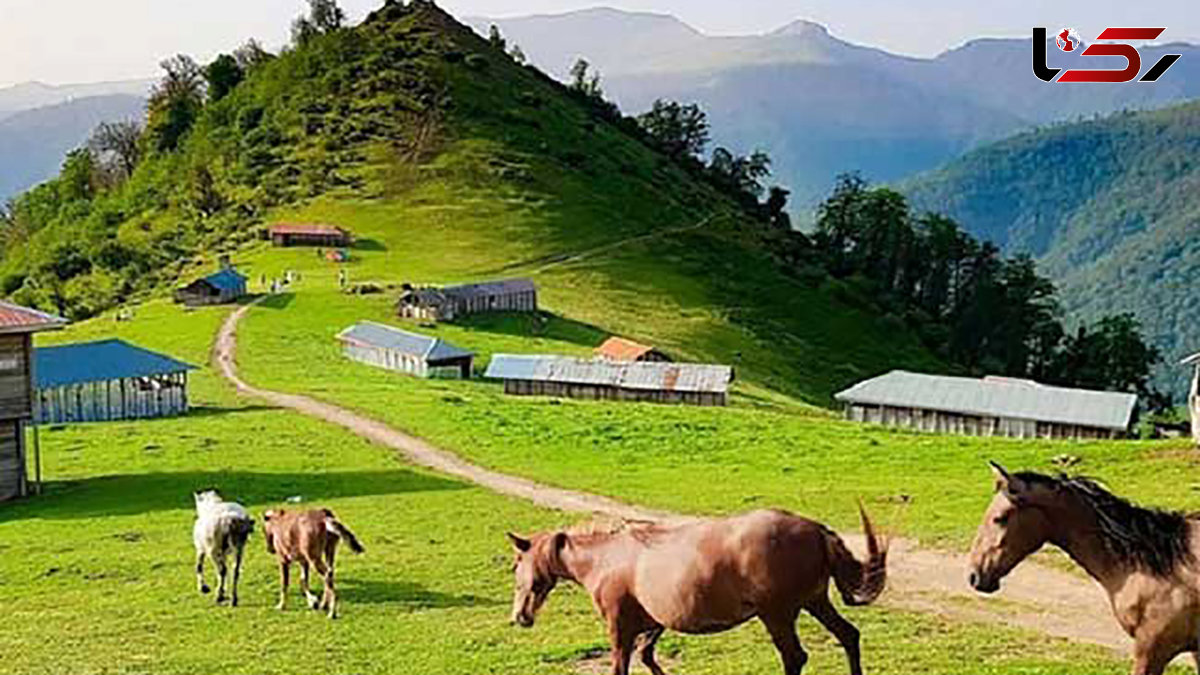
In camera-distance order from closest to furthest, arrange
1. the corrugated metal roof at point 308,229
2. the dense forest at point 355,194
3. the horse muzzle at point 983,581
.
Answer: the horse muzzle at point 983,581 → the corrugated metal roof at point 308,229 → the dense forest at point 355,194

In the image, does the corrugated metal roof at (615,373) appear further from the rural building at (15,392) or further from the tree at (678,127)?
the tree at (678,127)

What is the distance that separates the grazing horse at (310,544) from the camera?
69.3 feet

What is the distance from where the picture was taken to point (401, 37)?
14825 cm

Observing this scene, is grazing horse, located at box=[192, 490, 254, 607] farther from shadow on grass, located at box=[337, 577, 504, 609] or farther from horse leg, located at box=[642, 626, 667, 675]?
horse leg, located at box=[642, 626, 667, 675]

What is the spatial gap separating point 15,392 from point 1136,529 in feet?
104

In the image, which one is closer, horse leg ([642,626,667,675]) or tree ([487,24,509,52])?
horse leg ([642,626,667,675])

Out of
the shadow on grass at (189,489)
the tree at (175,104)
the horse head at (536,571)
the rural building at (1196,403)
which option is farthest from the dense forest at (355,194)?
the horse head at (536,571)

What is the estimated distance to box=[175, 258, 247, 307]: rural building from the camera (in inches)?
3145

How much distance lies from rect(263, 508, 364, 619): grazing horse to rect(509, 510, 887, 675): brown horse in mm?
8214

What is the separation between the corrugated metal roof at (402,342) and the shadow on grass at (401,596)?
127 feet

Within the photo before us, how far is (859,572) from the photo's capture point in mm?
12359

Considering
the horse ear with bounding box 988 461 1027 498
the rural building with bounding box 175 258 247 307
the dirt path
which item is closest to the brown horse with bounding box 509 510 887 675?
the horse ear with bounding box 988 461 1027 498

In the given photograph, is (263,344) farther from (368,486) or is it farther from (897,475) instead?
(897,475)

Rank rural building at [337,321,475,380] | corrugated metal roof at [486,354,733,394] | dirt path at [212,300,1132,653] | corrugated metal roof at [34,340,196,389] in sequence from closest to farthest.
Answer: dirt path at [212,300,1132,653] → corrugated metal roof at [34,340,196,389] → corrugated metal roof at [486,354,733,394] → rural building at [337,321,475,380]
